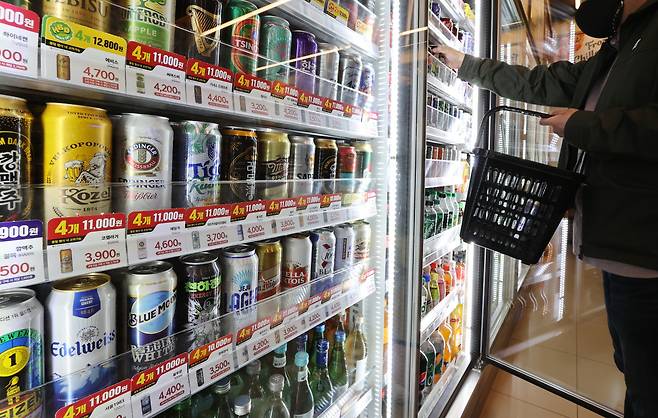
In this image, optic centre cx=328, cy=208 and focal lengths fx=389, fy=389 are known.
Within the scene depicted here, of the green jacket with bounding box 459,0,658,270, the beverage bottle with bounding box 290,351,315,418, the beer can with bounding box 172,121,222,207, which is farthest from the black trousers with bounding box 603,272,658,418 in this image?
the beer can with bounding box 172,121,222,207

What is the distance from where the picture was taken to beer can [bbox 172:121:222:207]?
892 millimetres

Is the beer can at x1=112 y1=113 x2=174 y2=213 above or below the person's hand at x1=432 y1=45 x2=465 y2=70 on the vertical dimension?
below

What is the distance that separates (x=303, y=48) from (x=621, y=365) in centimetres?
156

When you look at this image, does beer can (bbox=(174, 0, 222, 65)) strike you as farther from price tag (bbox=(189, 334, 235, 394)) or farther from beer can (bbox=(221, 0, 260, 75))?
price tag (bbox=(189, 334, 235, 394))

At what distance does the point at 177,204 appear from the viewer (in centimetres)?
89

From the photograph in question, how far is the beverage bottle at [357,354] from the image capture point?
58.4 inches

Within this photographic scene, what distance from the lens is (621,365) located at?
140 centimetres

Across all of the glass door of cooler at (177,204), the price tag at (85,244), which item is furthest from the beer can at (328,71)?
the price tag at (85,244)

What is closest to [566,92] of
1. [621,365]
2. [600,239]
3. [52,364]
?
[600,239]

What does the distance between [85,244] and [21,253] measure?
92mm

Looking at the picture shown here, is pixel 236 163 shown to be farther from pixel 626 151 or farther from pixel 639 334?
pixel 639 334


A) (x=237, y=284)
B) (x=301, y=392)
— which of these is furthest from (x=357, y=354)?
(x=237, y=284)

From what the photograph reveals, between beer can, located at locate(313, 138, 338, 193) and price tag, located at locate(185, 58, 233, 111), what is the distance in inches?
17.7

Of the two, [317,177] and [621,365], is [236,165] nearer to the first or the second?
[317,177]
